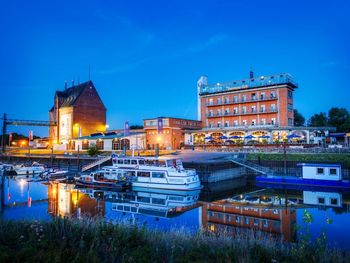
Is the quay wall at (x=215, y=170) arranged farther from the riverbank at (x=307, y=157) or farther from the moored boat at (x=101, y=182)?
the moored boat at (x=101, y=182)

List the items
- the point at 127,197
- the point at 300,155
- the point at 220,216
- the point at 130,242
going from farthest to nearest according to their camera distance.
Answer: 1. the point at 300,155
2. the point at 127,197
3. the point at 220,216
4. the point at 130,242

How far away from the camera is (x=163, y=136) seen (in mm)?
65750

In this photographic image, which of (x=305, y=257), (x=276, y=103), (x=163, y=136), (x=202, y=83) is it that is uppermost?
(x=202, y=83)

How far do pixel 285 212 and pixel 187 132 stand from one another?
Answer: 46.4 meters

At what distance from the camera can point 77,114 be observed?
280 feet

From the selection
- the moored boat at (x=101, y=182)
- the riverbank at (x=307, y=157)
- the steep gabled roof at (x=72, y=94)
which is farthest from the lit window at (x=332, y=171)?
the steep gabled roof at (x=72, y=94)

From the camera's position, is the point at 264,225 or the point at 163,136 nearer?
the point at 264,225

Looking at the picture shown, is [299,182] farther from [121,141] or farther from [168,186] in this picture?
[121,141]

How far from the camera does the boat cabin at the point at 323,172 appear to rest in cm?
3369

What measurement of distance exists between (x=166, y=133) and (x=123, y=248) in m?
56.0

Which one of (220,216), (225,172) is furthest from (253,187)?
(220,216)

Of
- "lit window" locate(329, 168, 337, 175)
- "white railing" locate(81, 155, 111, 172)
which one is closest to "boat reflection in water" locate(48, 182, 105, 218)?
"white railing" locate(81, 155, 111, 172)

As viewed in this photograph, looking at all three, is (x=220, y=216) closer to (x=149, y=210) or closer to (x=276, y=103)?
(x=149, y=210)

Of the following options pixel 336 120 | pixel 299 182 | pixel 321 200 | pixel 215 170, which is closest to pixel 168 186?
pixel 215 170
